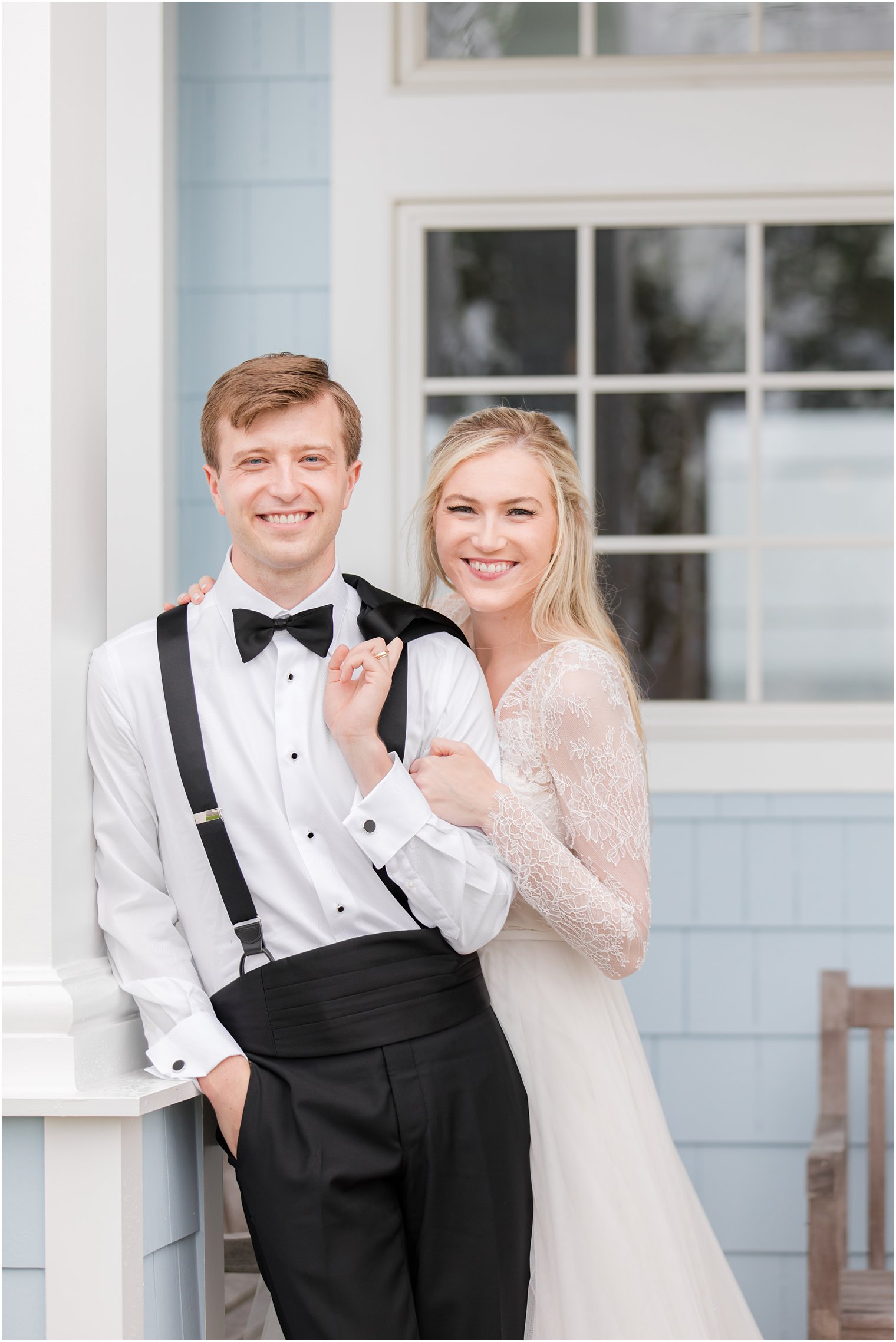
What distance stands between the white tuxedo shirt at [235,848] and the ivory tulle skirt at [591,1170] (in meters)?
0.32

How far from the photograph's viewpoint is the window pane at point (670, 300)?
135 inches

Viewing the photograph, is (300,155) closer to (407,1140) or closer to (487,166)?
(487,166)

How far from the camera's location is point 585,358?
3.46 meters

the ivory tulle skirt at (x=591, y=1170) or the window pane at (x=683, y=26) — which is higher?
the window pane at (x=683, y=26)

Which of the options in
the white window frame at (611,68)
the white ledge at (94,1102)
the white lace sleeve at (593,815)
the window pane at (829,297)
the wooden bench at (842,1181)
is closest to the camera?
the white ledge at (94,1102)

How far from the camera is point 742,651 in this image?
11.5 feet

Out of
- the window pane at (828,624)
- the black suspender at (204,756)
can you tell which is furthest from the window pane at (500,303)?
the black suspender at (204,756)

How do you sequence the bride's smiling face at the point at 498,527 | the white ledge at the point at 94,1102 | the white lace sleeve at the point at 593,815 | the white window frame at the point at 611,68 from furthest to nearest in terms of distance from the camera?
the white window frame at the point at 611,68 < the bride's smiling face at the point at 498,527 < the white lace sleeve at the point at 593,815 < the white ledge at the point at 94,1102

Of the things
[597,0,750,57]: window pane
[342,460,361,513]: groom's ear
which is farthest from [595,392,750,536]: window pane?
[342,460,361,513]: groom's ear

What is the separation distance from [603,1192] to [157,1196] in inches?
29.2

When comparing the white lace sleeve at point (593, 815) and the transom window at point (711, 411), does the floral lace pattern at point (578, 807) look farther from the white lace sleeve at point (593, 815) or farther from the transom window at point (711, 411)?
the transom window at point (711, 411)

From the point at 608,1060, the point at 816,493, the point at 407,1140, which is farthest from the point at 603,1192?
the point at 816,493

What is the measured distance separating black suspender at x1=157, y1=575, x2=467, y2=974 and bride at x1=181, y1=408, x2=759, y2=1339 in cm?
10

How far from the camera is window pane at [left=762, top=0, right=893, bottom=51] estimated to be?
131 inches
